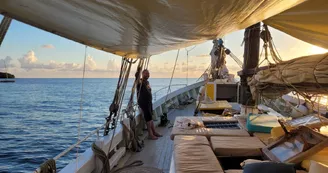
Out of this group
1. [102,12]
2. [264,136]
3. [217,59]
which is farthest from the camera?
[217,59]

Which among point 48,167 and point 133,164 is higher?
point 48,167

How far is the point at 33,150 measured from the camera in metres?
10.2

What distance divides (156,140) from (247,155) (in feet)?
8.65

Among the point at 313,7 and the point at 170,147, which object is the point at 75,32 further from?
the point at 170,147

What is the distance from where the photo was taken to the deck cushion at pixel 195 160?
6.70ft

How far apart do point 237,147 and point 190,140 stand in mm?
493

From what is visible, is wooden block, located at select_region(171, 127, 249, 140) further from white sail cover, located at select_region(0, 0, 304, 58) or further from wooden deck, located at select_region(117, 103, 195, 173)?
white sail cover, located at select_region(0, 0, 304, 58)

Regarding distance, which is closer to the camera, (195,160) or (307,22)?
(195,160)

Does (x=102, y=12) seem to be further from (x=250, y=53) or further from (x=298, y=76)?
(x=250, y=53)

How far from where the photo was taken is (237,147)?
103 inches

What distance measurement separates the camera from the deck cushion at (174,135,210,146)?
272 centimetres

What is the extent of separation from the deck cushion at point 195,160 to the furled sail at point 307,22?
1.64 metres

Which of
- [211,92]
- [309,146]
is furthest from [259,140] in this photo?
[211,92]

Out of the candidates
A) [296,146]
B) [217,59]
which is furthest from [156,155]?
[217,59]
